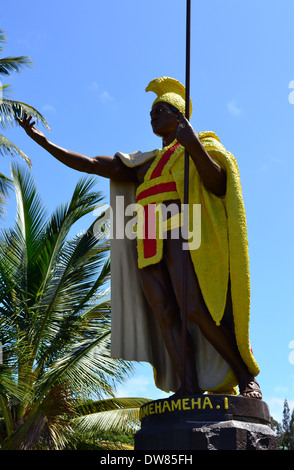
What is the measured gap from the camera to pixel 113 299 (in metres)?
6.20

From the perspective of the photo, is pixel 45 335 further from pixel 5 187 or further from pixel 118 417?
pixel 5 187

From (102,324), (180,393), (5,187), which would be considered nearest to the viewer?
(180,393)

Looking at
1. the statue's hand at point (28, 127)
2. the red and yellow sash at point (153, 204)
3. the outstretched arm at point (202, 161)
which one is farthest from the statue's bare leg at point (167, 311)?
the statue's hand at point (28, 127)

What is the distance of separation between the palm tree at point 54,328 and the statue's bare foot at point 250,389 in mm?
5220

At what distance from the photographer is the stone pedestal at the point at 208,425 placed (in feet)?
15.6

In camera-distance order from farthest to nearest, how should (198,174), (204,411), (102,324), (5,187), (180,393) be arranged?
(5,187)
(102,324)
(198,174)
(180,393)
(204,411)

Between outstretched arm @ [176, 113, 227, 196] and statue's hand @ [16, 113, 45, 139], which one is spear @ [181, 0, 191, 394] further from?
statue's hand @ [16, 113, 45, 139]

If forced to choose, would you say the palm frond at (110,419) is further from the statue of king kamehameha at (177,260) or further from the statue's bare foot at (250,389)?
the statue's bare foot at (250,389)

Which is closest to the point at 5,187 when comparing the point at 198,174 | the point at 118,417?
the point at 118,417

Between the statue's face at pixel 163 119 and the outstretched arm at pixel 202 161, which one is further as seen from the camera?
the statue's face at pixel 163 119

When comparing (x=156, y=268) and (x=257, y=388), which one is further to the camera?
(x=156, y=268)

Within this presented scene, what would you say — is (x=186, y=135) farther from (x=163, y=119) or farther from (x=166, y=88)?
(x=166, y=88)
